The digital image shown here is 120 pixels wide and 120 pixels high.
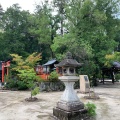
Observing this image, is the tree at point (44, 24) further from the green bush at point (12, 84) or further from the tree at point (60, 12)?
the green bush at point (12, 84)

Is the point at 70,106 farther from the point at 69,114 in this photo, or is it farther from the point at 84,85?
the point at 84,85

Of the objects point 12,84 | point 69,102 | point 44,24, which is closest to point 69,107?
point 69,102

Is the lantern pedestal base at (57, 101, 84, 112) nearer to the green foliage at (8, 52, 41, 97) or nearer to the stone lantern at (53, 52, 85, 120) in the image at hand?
the stone lantern at (53, 52, 85, 120)

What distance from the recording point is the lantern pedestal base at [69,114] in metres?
7.47

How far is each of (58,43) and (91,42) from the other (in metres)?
3.90

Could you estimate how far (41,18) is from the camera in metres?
27.6

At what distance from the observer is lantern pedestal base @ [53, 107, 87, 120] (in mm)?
7466

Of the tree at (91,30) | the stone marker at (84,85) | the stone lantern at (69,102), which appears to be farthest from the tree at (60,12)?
the stone lantern at (69,102)

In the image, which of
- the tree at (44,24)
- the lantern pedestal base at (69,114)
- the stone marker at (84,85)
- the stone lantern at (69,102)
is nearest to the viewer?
the lantern pedestal base at (69,114)

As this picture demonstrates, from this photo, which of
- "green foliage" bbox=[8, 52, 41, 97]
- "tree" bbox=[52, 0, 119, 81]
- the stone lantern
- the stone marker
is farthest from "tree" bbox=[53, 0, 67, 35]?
the stone lantern

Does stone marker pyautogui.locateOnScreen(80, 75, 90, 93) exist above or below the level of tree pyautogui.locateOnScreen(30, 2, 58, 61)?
below

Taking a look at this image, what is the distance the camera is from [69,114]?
7.45 meters

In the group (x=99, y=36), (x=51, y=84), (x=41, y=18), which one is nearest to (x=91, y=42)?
(x=99, y=36)

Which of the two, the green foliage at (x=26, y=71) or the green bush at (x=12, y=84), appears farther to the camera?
the green bush at (x=12, y=84)
